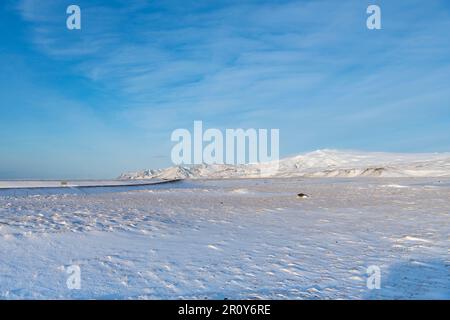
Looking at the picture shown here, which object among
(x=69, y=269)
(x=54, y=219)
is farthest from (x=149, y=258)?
(x=54, y=219)

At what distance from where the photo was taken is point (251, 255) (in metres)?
8.38

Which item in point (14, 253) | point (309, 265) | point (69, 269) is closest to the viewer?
point (69, 269)

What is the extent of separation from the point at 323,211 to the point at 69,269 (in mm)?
12622

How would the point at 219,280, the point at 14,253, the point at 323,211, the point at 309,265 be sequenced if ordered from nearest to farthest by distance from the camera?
the point at 219,280
the point at 309,265
the point at 14,253
the point at 323,211

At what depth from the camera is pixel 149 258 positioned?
316 inches

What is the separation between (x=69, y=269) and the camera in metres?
7.05

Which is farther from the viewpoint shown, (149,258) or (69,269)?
(149,258)
